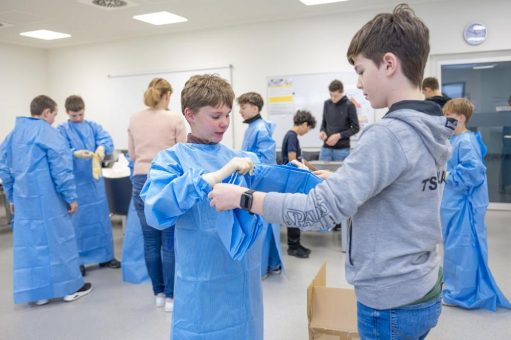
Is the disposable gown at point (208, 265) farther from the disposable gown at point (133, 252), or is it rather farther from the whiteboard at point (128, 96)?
the whiteboard at point (128, 96)

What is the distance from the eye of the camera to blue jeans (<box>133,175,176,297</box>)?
8.70 ft

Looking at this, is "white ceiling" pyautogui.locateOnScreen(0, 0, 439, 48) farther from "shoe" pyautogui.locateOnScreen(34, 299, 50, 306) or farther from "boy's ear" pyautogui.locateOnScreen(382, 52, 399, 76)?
"boy's ear" pyautogui.locateOnScreen(382, 52, 399, 76)

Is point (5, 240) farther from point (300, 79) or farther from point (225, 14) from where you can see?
point (300, 79)

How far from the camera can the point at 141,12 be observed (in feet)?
17.9

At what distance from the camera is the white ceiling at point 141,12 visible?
5051 mm

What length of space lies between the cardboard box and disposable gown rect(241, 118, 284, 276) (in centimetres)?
124

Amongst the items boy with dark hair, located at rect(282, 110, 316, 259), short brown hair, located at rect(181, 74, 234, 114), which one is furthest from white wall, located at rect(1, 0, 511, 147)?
short brown hair, located at rect(181, 74, 234, 114)

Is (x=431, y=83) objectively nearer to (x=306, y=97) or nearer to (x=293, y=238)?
(x=293, y=238)

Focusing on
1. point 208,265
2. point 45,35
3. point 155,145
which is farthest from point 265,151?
point 45,35

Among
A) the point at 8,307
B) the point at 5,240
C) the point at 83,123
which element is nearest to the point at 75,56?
the point at 5,240

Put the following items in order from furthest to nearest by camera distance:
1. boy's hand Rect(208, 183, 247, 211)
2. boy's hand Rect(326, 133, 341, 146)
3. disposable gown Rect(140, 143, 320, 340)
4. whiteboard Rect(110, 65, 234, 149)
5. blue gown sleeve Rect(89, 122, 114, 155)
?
whiteboard Rect(110, 65, 234, 149), boy's hand Rect(326, 133, 341, 146), blue gown sleeve Rect(89, 122, 114, 155), disposable gown Rect(140, 143, 320, 340), boy's hand Rect(208, 183, 247, 211)

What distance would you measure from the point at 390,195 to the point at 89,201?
10.4 ft

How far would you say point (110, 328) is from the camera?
260 cm

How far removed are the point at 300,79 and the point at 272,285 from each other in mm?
3608
